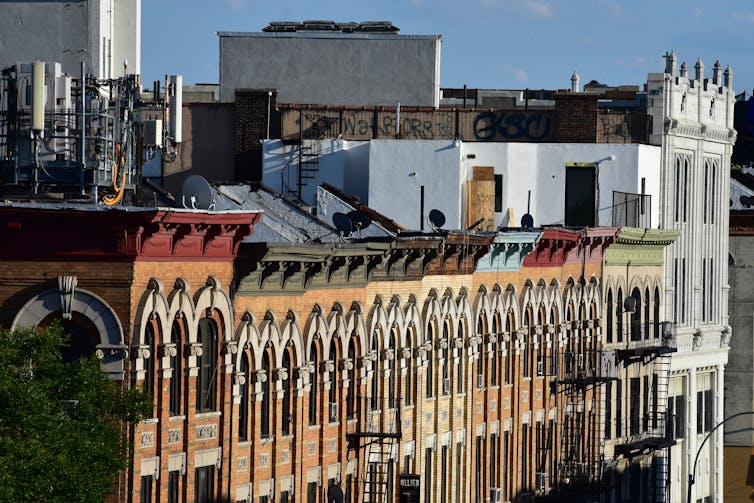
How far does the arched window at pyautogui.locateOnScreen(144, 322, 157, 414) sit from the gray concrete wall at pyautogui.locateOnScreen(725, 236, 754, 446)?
2552 inches

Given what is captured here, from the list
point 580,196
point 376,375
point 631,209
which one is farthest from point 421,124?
point 376,375

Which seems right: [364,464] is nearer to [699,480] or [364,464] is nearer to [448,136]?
[448,136]

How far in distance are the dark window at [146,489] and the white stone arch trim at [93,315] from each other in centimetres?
257

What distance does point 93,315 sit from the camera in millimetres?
41281

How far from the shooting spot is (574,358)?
255 ft

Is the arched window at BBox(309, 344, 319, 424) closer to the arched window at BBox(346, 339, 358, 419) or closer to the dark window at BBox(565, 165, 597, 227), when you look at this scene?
the arched window at BBox(346, 339, 358, 419)

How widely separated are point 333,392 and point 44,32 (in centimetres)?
2326

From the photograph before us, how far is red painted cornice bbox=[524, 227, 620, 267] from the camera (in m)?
71.6

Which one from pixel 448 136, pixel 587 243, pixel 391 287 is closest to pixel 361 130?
pixel 448 136

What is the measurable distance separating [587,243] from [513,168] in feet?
13.0

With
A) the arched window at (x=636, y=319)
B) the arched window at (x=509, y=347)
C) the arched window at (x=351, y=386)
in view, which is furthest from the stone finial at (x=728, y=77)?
the arched window at (x=351, y=386)

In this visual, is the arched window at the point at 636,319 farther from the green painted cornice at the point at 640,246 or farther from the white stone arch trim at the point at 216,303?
the white stone arch trim at the point at 216,303

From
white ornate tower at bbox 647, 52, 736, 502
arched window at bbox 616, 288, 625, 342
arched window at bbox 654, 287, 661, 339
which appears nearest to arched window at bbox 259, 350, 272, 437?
arched window at bbox 616, 288, 625, 342

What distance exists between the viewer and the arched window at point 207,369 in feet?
149
